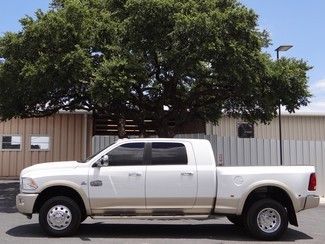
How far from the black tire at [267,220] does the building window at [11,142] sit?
19.5 m

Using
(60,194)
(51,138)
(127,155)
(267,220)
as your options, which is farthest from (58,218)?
(51,138)

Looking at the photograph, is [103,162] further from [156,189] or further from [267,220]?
[267,220]

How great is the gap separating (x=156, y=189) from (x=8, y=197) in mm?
9795

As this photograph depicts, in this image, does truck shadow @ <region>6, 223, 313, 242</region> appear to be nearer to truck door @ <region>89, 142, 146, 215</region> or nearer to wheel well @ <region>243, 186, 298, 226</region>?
wheel well @ <region>243, 186, 298, 226</region>

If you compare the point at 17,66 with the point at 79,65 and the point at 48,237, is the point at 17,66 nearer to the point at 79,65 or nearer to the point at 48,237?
the point at 79,65

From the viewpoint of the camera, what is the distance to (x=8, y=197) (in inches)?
717

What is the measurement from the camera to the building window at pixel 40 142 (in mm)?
27469

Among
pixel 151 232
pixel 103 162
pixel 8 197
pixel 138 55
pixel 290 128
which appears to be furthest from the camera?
pixel 290 128

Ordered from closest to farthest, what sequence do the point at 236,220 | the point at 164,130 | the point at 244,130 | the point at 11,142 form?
the point at 236,220, the point at 164,130, the point at 11,142, the point at 244,130

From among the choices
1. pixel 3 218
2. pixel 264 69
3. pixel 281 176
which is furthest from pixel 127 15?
pixel 281 176

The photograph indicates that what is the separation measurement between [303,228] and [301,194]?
2062mm

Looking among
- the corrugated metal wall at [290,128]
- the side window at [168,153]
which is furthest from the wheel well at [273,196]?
the corrugated metal wall at [290,128]

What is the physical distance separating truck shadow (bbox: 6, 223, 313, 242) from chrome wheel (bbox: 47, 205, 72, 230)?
361 mm

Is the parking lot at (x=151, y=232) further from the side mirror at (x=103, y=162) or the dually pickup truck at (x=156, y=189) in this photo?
the side mirror at (x=103, y=162)
